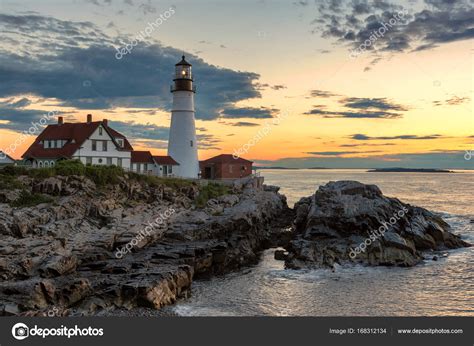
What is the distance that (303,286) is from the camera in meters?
22.3

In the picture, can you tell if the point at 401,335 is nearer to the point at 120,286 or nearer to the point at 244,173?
the point at 120,286

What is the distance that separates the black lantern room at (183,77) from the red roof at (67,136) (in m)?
8.52

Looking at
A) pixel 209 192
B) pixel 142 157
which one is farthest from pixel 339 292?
pixel 142 157

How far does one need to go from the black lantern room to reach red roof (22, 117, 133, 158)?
8.52 meters

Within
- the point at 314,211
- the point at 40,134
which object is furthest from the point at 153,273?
the point at 40,134

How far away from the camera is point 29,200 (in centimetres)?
2773

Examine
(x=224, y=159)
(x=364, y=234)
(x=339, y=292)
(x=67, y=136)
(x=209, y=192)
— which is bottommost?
(x=339, y=292)

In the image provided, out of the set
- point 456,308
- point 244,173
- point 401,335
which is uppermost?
point 244,173

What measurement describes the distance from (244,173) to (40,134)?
1004 inches

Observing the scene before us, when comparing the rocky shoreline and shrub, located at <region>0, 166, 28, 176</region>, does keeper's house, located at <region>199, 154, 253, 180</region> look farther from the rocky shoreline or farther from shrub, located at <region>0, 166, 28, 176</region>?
shrub, located at <region>0, 166, 28, 176</region>

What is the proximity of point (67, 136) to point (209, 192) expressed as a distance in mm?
15237

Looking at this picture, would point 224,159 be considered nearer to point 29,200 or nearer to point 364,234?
point 364,234

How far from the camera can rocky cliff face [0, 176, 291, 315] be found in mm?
18000

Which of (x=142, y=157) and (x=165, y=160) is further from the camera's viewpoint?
(x=142, y=157)
